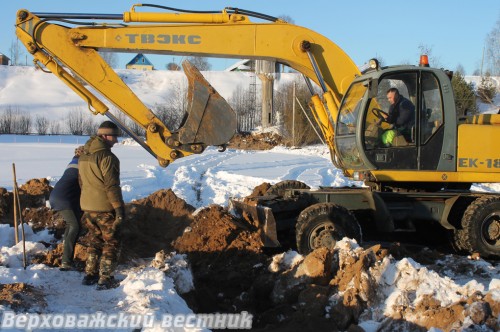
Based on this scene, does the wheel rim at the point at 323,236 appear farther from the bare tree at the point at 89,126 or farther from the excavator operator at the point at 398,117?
the bare tree at the point at 89,126

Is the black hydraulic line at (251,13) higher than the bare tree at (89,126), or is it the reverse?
the black hydraulic line at (251,13)

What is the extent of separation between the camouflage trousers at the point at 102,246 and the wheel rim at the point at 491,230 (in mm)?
5312

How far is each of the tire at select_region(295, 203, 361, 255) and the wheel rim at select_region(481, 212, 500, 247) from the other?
7.38 ft

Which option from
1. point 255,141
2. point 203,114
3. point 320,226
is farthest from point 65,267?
point 255,141

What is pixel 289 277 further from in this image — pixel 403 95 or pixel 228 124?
pixel 403 95

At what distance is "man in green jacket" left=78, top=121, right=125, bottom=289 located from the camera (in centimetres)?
684

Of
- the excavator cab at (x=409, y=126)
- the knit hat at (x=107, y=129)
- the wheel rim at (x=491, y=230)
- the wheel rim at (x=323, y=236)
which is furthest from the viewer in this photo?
the wheel rim at (x=491, y=230)

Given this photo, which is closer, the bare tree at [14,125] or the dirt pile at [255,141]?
the dirt pile at [255,141]

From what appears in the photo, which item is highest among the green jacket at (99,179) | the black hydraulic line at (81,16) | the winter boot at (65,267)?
the black hydraulic line at (81,16)

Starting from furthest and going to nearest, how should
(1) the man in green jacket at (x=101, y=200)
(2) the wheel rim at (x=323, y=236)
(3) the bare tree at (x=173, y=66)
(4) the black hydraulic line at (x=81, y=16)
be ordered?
(3) the bare tree at (x=173, y=66) → (4) the black hydraulic line at (x=81, y=16) → (2) the wheel rim at (x=323, y=236) → (1) the man in green jacket at (x=101, y=200)

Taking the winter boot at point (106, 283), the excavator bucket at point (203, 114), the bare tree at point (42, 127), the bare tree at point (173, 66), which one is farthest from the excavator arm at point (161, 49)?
the bare tree at point (173, 66)

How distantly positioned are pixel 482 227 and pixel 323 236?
266 centimetres

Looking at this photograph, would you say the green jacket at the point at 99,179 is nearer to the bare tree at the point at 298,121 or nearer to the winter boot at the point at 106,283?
the winter boot at the point at 106,283

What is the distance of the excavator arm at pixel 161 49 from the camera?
26.2 ft
